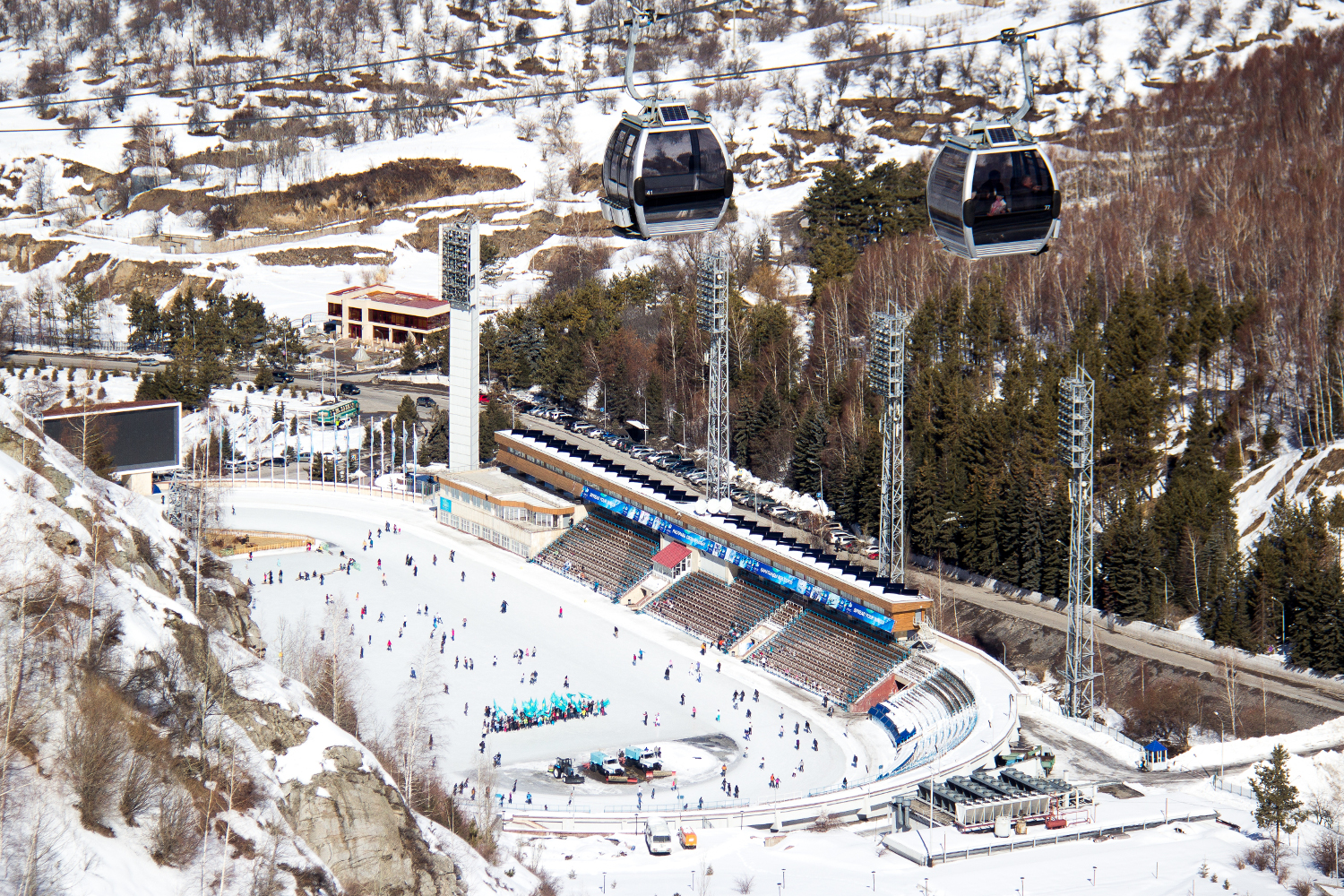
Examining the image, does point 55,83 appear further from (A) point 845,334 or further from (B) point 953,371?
(B) point 953,371

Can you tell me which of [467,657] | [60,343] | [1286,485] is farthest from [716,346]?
[60,343]

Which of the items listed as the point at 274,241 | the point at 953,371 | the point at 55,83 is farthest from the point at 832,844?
the point at 55,83

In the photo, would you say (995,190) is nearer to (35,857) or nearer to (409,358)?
(35,857)

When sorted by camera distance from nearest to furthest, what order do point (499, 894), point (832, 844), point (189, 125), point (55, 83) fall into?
point (499, 894), point (832, 844), point (189, 125), point (55, 83)

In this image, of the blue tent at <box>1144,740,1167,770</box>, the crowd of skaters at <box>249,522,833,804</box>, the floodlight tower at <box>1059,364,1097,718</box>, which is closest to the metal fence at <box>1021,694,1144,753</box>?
the blue tent at <box>1144,740,1167,770</box>

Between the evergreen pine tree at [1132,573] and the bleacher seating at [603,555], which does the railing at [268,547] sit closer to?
the bleacher seating at [603,555]

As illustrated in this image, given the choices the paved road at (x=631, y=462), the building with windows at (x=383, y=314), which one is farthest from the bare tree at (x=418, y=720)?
the building with windows at (x=383, y=314)

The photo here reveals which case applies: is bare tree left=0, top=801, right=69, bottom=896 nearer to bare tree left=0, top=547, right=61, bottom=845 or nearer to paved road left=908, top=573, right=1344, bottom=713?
bare tree left=0, top=547, right=61, bottom=845
